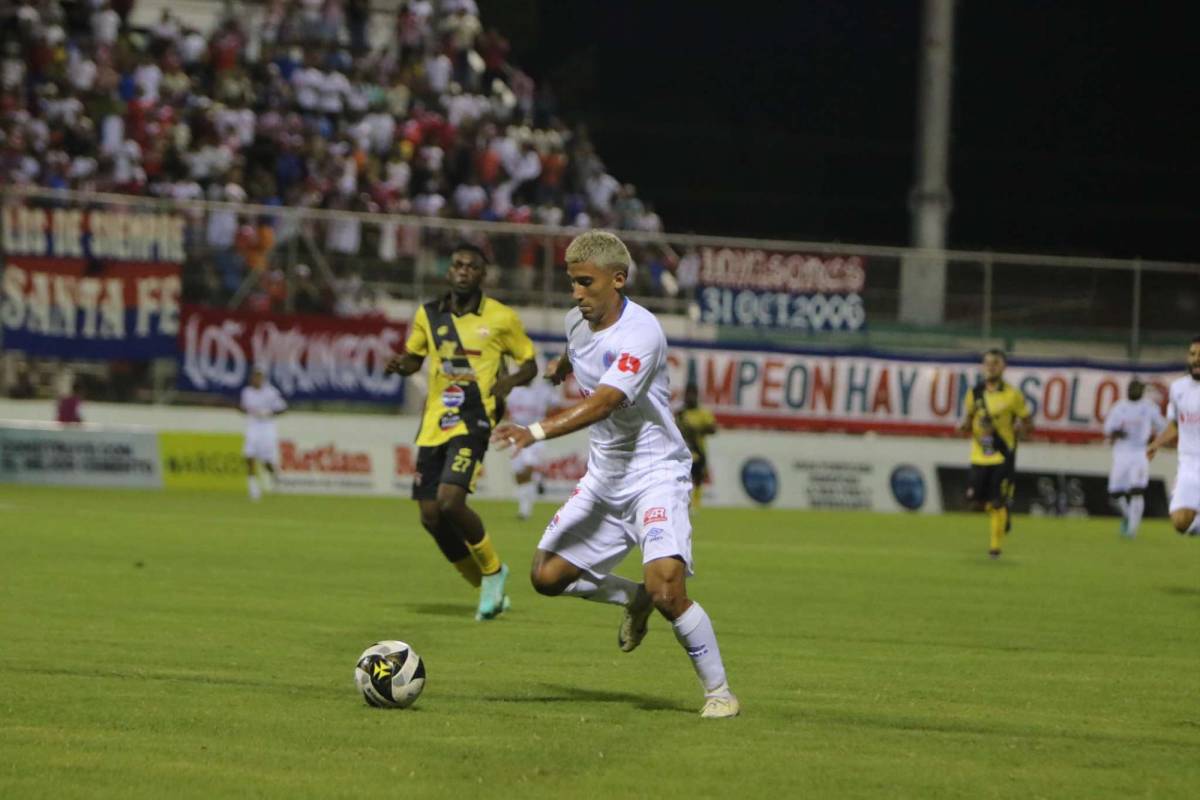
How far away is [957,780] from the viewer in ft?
23.9

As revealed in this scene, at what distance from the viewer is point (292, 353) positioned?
102 ft

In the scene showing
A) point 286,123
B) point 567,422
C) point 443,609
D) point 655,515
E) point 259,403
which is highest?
point 286,123

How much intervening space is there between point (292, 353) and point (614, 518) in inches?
883

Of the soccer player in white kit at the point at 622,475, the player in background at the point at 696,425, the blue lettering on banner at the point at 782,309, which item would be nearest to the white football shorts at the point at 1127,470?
the blue lettering on banner at the point at 782,309

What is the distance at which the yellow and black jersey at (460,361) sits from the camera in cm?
1316

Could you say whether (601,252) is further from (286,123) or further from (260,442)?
(286,123)

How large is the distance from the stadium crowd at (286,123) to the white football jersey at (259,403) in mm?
1815

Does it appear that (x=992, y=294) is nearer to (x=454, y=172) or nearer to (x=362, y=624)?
(x=454, y=172)

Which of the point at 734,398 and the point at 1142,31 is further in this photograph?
the point at 1142,31

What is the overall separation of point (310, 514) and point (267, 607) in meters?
12.6

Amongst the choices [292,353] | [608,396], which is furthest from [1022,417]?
[608,396]

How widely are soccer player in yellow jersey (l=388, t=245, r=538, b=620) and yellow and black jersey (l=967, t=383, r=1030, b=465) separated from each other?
1023 cm

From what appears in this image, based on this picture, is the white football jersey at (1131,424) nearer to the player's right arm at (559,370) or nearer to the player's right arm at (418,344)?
the player's right arm at (418,344)

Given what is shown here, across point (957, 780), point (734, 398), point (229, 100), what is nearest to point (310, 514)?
point (734, 398)
